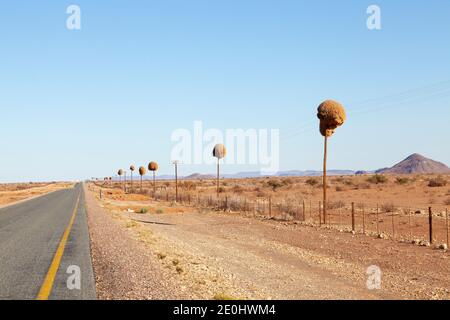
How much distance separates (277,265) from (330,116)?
1497 cm

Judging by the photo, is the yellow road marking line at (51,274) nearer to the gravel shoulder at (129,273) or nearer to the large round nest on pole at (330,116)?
the gravel shoulder at (129,273)

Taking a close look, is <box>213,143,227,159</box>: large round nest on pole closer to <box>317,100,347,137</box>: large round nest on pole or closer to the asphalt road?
<box>317,100,347,137</box>: large round nest on pole

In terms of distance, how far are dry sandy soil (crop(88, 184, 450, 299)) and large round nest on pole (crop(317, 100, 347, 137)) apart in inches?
280

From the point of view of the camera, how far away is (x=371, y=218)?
95.2ft

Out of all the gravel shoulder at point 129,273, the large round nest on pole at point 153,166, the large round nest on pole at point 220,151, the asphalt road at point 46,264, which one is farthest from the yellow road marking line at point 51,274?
the large round nest on pole at point 153,166

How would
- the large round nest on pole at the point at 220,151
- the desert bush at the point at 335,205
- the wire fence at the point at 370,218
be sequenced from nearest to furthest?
the wire fence at the point at 370,218
the desert bush at the point at 335,205
the large round nest on pole at the point at 220,151

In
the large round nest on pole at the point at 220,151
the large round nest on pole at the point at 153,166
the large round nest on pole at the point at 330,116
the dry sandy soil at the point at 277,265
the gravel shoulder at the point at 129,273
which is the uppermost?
the large round nest on pole at the point at 330,116

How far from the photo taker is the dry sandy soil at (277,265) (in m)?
10.0

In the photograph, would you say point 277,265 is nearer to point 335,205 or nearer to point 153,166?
point 335,205

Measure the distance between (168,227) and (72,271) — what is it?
1647 centimetres

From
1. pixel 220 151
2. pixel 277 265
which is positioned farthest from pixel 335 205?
pixel 277 265

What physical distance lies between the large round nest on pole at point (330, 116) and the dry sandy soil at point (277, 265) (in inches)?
280

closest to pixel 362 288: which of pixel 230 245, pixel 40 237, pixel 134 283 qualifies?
pixel 134 283
